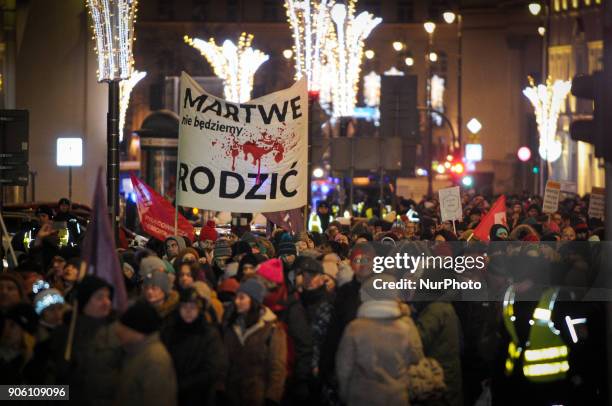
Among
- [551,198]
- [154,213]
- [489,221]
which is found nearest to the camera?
[154,213]

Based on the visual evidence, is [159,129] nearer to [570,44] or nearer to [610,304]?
[610,304]

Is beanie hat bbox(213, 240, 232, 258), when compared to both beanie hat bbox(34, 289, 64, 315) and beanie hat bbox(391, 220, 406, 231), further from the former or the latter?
beanie hat bbox(391, 220, 406, 231)

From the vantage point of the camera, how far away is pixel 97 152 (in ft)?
116

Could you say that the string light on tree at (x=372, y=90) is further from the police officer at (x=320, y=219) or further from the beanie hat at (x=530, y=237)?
the beanie hat at (x=530, y=237)

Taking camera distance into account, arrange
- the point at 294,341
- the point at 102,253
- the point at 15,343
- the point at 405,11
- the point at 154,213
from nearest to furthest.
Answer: the point at 15,343
the point at 102,253
the point at 294,341
the point at 154,213
the point at 405,11

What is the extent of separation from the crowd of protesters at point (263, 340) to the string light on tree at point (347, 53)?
22447mm

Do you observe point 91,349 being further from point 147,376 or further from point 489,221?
point 489,221

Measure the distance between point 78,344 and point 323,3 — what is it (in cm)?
2057

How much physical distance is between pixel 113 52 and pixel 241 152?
3.47 m

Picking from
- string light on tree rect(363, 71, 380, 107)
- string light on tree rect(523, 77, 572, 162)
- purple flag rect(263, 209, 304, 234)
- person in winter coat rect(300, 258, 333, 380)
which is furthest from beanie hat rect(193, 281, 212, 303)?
string light on tree rect(363, 71, 380, 107)

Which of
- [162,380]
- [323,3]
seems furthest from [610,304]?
[323,3]

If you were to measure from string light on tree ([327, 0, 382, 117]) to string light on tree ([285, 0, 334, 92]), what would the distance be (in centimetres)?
354

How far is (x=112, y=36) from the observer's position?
18.8 metres

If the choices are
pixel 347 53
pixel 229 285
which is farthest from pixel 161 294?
pixel 347 53
